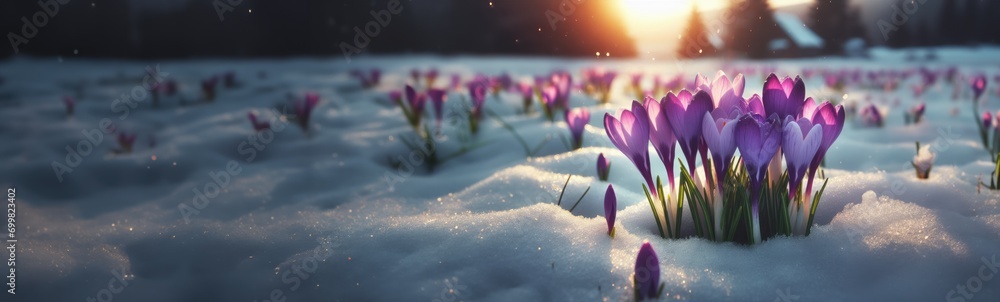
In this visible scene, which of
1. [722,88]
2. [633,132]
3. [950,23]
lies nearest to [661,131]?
[633,132]

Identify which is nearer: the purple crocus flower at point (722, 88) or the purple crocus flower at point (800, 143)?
the purple crocus flower at point (800, 143)

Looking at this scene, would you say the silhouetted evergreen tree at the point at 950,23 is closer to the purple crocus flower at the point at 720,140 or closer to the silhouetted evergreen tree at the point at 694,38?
the silhouetted evergreen tree at the point at 694,38

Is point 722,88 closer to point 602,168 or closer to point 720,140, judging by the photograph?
point 720,140

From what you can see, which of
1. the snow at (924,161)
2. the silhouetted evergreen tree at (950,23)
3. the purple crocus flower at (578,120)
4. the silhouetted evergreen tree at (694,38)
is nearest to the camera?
the snow at (924,161)

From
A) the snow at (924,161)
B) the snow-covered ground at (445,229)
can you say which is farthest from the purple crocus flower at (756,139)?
the snow at (924,161)

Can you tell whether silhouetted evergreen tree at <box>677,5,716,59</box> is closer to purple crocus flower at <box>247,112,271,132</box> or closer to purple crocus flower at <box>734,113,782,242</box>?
purple crocus flower at <box>247,112,271,132</box>

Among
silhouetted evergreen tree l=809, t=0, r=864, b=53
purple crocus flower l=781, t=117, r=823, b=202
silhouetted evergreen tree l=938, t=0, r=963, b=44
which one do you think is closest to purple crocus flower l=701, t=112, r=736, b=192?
purple crocus flower l=781, t=117, r=823, b=202
